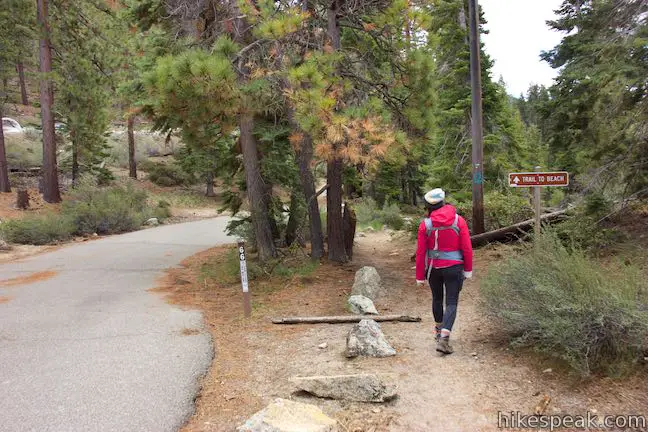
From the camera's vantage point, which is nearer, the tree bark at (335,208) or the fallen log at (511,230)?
the tree bark at (335,208)

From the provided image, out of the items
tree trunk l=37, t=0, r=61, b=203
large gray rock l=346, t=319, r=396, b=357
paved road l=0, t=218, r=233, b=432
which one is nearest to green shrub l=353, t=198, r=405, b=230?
paved road l=0, t=218, r=233, b=432

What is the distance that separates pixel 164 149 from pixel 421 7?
134ft

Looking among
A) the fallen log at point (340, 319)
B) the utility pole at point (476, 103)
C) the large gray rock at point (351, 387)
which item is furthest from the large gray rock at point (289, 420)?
the utility pole at point (476, 103)

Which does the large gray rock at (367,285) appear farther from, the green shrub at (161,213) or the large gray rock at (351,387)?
the green shrub at (161,213)

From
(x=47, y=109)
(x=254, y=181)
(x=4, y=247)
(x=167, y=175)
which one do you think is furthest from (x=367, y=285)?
(x=167, y=175)

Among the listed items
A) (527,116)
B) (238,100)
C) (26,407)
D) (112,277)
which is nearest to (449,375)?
(26,407)

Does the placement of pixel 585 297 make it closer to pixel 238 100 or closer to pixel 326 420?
pixel 326 420

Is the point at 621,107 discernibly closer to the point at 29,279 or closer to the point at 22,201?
the point at 29,279

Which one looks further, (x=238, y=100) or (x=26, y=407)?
(x=238, y=100)

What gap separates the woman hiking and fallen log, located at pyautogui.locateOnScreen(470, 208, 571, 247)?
619 cm

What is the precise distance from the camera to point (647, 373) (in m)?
4.27

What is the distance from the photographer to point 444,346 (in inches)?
214

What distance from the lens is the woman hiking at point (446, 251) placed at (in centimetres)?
547

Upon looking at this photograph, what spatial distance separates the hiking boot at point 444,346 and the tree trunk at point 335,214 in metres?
5.80
